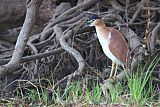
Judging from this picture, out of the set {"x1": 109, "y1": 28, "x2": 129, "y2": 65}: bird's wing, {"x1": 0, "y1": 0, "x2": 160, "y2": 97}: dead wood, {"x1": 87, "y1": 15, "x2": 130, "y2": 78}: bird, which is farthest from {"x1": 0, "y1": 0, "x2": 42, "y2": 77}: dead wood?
{"x1": 109, "y1": 28, "x2": 129, "y2": 65}: bird's wing

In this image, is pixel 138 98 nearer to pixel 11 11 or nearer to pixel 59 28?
pixel 59 28

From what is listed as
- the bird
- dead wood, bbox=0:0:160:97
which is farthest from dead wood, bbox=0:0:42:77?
the bird

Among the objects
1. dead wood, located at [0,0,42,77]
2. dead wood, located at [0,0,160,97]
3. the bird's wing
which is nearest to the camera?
the bird's wing

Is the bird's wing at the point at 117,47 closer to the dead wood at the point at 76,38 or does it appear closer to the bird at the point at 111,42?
the bird at the point at 111,42

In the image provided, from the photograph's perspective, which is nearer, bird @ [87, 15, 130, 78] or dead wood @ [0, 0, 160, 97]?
bird @ [87, 15, 130, 78]

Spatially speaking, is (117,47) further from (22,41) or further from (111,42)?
(22,41)

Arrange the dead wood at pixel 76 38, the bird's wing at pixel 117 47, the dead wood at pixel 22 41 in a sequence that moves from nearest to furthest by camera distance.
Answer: the bird's wing at pixel 117 47
the dead wood at pixel 22 41
the dead wood at pixel 76 38

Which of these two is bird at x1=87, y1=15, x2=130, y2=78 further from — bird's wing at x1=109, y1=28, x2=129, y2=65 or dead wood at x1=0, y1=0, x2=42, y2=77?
dead wood at x1=0, y1=0, x2=42, y2=77

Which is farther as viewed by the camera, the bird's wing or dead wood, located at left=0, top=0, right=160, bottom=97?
dead wood, located at left=0, top=0, right=160, bottom=97

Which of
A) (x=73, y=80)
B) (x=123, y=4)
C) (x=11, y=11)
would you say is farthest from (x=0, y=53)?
(x=73, y=80)

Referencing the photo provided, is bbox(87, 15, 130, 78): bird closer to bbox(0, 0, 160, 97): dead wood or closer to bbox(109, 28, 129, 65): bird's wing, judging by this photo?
bbox(109, 28, 129, 65): bird's wing

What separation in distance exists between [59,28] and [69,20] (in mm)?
232

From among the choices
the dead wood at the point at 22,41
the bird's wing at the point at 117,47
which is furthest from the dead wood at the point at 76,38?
the bird's wing at the point at 117,47

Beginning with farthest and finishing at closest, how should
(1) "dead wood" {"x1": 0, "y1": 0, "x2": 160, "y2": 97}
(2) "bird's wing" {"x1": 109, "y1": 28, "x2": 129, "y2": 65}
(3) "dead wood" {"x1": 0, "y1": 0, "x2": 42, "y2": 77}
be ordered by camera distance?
(1) "dead wood" {"x1": 0, "y1": 0, "x2": 160, "y2": 97} → (3) "dead wood" {"x1": 0, "y1": 0, "x2": 42, "y2": 77} → (2) "bird's wing" {"x1": 109, "y1": 28, "x2": 129, "y2": 65}
